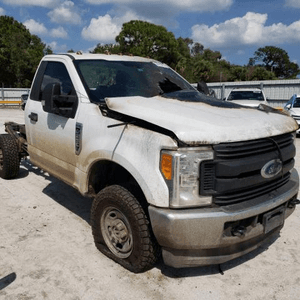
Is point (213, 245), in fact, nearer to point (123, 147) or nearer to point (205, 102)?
point (123, 147)

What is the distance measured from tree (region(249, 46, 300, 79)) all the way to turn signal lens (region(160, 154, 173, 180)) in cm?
6137

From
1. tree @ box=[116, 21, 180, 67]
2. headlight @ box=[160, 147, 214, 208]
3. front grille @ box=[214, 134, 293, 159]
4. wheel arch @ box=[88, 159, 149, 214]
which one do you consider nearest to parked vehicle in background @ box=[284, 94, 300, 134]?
front grille @ box=[214, 134, 293, 159]

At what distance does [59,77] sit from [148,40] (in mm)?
46935

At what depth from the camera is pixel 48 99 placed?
3619 mm

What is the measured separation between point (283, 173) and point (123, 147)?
4.96 ft

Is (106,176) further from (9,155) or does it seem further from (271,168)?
(9,155)

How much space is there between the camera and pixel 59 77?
A: 4055mm

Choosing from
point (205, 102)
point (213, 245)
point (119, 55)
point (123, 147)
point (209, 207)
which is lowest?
point (213, 245)

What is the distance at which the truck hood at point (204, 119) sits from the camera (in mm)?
2551

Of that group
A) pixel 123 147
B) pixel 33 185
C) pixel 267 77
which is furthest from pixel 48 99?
pixel 267 77

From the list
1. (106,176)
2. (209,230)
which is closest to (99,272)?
(106,176)

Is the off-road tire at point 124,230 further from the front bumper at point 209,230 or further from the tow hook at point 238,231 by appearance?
the tow hook at point 238,231

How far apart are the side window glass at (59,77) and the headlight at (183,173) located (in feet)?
5.50

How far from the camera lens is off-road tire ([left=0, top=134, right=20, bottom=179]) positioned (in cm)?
546
